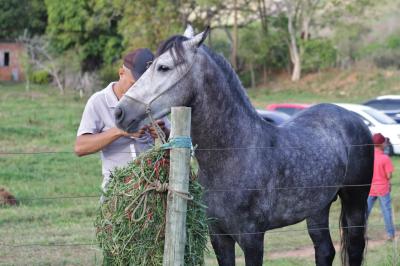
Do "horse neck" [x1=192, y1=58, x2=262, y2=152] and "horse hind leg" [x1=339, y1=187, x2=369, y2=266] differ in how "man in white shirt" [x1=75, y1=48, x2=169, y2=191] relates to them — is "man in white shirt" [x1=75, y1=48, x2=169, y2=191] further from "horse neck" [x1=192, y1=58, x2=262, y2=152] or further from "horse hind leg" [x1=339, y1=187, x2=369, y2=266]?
"horse hind leg" [x1=339, y1=187, x2=369, y2=266]

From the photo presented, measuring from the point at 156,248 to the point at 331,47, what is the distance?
4676 centimetres

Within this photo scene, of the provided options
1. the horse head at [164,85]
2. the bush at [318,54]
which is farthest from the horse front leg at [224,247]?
the bush at [318,54]

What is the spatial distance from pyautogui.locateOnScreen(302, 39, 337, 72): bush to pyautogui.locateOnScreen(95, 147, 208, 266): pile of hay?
1817 inches

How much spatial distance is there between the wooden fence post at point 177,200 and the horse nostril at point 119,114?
642 mm

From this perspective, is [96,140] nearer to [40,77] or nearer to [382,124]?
[382,124]

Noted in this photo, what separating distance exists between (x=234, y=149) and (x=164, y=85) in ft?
2.45

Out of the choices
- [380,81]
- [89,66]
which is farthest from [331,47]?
[89,66]

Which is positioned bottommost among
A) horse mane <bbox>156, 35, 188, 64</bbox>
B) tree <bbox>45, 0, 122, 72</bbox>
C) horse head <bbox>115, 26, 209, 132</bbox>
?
horse head <bbox>115, 26, 209, 132</bbox>

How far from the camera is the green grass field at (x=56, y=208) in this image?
32.6 feet

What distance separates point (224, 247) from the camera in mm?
6219

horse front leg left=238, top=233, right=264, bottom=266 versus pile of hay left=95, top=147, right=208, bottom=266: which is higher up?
pile of hay left=95, top=147, right=208, bottom=266

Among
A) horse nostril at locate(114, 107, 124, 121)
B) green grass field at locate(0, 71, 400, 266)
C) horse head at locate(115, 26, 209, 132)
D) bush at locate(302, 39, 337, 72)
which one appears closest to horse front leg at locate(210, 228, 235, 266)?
green grass field at locate(0, 71, 400, 266)

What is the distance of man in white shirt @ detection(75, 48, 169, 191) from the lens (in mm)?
5879

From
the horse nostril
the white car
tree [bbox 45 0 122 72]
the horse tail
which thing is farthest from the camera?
tree [bbox 45 0 122 72]
